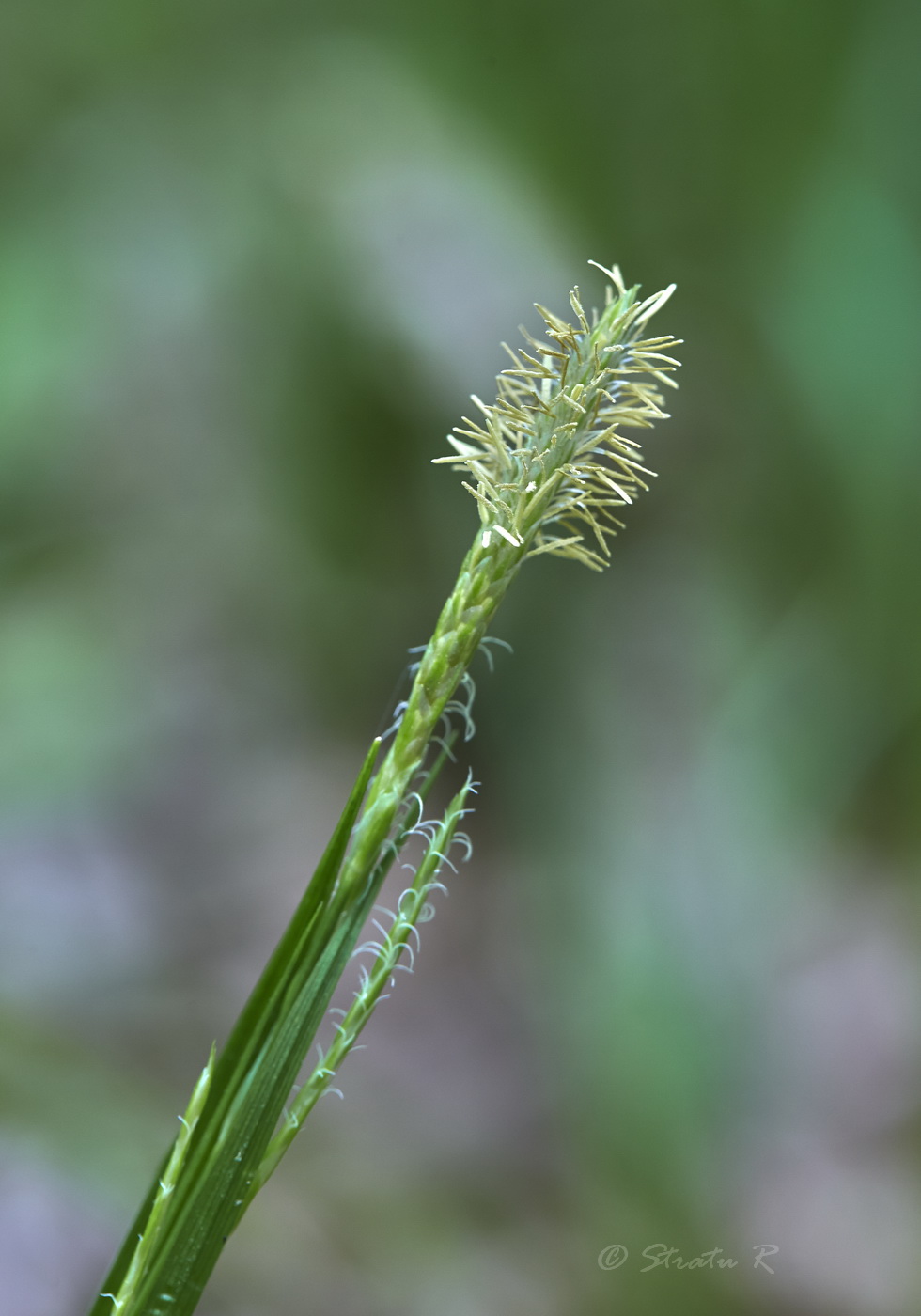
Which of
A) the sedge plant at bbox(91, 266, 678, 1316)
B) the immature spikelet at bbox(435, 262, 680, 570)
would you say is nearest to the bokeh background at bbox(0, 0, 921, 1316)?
the sedge plant at bbox(91, 266, 678, 1316)

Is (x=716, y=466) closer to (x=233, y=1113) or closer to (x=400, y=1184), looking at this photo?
(x=400, y=1184)

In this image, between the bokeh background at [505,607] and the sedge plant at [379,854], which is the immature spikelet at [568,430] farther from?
the bokeh background at [505,607]

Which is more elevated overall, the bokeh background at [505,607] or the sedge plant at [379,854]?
the bokeh background at [505,607]

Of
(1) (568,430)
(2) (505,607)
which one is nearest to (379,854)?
(1) (568,430)

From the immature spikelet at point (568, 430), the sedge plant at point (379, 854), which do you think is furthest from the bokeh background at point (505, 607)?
the immature spikelet at point (568, 430)

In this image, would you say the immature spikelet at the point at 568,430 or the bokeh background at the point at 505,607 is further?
the bokeh background at the point at 505,607

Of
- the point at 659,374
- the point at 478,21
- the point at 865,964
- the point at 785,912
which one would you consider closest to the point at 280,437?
the point at 478,21
